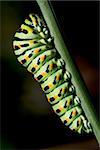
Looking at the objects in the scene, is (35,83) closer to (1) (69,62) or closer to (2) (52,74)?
(2) (52,74)

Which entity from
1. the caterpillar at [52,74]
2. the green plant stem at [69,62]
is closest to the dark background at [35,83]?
the caterpillar at [52,74]

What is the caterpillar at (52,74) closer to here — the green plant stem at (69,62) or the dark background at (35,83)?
the green plant stem at (69,62)

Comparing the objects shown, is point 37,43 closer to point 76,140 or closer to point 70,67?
point 70,67

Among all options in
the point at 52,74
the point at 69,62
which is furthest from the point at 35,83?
the point at 69,62

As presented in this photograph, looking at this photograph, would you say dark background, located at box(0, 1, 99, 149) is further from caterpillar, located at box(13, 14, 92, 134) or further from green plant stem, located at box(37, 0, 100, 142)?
green plant stem, located at box(37, 0, 100, 142)

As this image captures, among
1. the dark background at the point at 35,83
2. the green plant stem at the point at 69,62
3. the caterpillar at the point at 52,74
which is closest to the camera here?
the green plant stem at the point at 69,62

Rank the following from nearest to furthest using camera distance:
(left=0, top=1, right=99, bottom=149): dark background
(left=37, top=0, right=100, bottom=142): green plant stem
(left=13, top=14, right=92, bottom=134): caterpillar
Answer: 1. (left=37, top=0, right=100, bottom=142): green plant stem
2. (left=13, top=14, right=92, bottom=134): caterpillar
3. (left=0, top=1, right=99, bottom=149): dark background

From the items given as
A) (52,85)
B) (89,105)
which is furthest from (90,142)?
(89,105)

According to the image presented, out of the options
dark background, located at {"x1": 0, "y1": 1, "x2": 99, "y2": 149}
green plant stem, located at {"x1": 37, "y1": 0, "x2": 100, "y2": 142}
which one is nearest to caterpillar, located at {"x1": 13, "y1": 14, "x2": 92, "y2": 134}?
green plant stem, located at {"x1": 37, "y1": 0, "x2": 100, "y2": 142}
